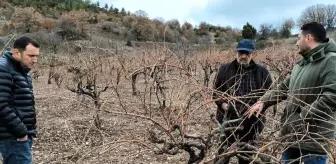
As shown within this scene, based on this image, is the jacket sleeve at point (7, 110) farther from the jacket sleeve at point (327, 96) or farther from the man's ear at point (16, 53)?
the jacket sleeve at point (327, 96)

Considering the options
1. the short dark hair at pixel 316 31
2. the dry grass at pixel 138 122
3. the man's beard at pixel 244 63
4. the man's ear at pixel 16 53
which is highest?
the short dark hair at pixel 316 31

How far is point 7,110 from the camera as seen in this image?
128 inches

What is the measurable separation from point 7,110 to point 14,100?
0.14 meters

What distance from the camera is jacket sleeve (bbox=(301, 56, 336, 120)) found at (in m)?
2.79

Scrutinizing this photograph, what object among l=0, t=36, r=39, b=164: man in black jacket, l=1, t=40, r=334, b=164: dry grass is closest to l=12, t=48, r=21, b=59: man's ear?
l=0, t=36, r=39, b=164: man in black jacket

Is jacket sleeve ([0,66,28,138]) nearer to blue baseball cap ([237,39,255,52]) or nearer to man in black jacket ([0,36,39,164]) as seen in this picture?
man in black jacket ([0,36,39,164])

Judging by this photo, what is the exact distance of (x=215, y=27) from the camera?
61.3 m

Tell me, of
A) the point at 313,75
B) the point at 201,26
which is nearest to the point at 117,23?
the point at 201,26

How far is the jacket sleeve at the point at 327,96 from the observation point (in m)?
2.79

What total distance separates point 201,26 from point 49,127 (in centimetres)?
5248

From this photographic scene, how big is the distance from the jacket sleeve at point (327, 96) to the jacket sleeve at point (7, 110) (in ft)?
6.98

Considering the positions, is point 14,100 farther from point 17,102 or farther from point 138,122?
point 138,122

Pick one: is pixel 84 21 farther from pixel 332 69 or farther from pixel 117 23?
pixel 332 69

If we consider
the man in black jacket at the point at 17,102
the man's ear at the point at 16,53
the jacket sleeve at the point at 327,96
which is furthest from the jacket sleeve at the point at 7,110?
the jacket sleeve at the point at 327,96
